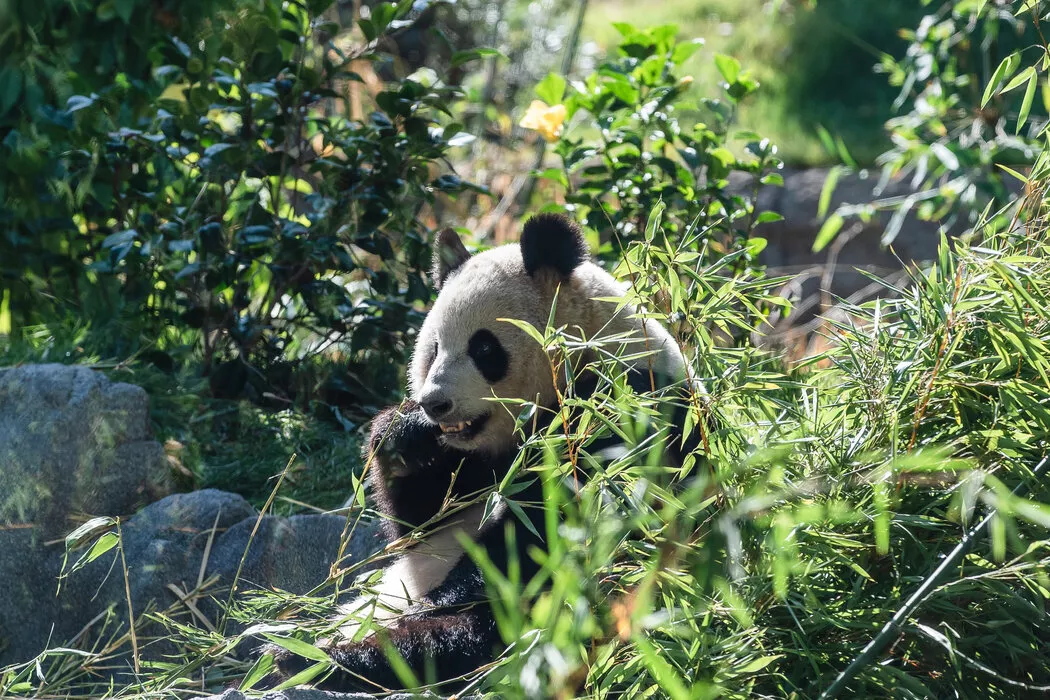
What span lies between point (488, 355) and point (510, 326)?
86 millimetres

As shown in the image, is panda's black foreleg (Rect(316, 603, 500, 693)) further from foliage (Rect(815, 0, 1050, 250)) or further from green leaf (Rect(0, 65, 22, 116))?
green leaf (Rect(0, 65, 22, 116))

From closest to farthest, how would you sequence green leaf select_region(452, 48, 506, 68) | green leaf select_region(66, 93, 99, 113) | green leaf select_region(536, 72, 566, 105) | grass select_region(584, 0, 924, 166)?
green leaf select_region(452, 48, 506, 68), green leaf select_region(66, 93, 99, 113), green leaf select_region(536, 72, 566, 105), grass select_region(584, 0, 924, 166)

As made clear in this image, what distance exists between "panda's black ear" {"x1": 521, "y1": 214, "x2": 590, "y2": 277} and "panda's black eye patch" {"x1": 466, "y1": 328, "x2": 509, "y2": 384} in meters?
0.21

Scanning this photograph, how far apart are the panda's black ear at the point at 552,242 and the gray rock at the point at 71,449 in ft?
4.09

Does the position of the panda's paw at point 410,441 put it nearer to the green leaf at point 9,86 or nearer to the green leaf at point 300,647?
the green leaf at point 300,647

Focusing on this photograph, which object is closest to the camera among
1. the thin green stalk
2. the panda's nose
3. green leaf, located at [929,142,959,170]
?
the thin green stalk

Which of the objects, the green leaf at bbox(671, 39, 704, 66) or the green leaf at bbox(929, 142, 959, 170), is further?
the green leaf at bbox(929, 142, 959, 170)

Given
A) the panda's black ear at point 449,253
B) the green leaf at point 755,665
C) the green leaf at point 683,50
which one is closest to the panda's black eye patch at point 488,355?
the panda's black ear at point 449,253

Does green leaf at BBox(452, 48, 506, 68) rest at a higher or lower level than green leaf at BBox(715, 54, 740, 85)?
higher

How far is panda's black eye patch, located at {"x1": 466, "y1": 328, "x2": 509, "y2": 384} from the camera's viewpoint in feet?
7.82

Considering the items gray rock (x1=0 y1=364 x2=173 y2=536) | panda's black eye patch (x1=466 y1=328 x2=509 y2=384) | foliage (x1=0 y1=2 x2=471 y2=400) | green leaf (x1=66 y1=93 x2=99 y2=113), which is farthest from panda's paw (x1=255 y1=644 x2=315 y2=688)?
green leaf (x1=66 y1=93 x2=99 y2=113)

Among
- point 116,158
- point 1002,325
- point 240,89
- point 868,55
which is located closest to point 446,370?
point 1002,325

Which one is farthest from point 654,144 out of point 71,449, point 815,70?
point 815,70

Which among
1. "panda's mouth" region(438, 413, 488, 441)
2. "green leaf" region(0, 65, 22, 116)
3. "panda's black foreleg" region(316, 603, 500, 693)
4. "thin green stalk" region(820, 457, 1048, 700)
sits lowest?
"panda's black foreleg" region(316, 603, 500, 693)
